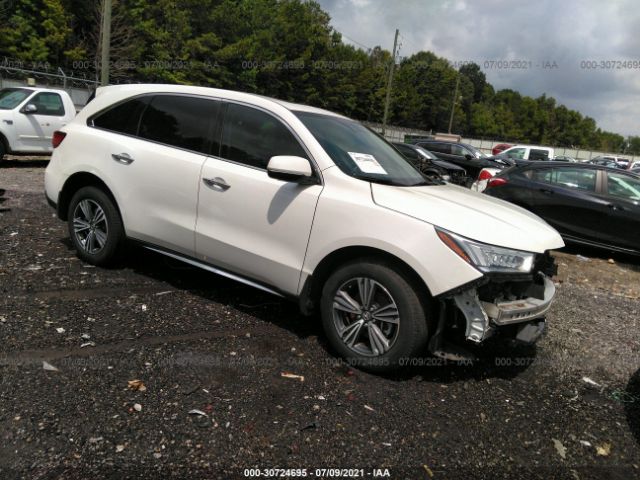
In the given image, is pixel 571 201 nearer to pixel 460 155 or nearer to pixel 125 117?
pixel 125 117

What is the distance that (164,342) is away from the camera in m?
3.50

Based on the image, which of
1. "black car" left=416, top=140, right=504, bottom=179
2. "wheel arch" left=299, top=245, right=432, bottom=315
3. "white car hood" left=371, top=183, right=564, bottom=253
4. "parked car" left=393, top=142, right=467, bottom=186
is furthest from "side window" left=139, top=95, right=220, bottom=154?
"black car" left=416, top=140, right=504, bottom=179

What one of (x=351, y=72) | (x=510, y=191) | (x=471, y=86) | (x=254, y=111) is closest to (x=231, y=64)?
(x=351, y=72)

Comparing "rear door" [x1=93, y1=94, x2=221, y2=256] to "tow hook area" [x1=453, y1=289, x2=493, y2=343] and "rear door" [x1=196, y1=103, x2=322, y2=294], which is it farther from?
"tow hook area" [x1=453, y1=289, x2=493, y2=343]

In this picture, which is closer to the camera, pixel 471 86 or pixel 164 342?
pixel 164 342

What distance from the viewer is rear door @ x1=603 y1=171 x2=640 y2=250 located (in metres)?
7.16

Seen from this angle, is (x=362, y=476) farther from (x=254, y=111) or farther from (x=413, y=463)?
(x=254, y=111)

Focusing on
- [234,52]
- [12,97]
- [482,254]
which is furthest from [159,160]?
[234,52]

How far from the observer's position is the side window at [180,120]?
4.00 m

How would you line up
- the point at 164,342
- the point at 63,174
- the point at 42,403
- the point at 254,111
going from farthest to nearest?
the point at 63,174 < the point at 254,111 < the point at 164,342 < the point at 42,403

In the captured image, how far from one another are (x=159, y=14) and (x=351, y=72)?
3033 centimetres

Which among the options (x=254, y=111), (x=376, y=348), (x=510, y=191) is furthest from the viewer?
(x=510, y=191)

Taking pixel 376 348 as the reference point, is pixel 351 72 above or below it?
above

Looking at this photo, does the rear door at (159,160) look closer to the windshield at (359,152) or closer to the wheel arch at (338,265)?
the windshield at (359,152)
